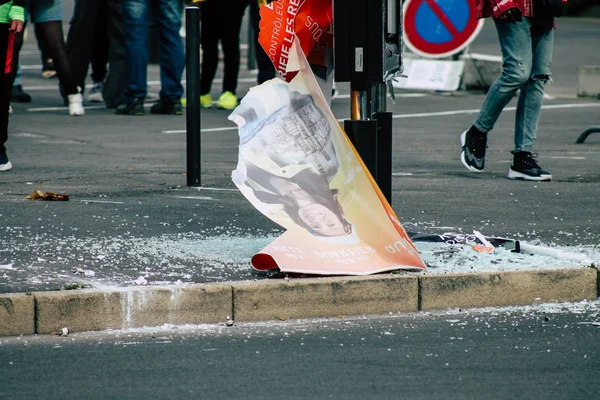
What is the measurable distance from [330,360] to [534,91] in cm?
434

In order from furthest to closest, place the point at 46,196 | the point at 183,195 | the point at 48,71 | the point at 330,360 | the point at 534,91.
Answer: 1. the point at 48,71
2. the point at 534,91
3. the point at 183,195
4. the point at 46,196
5. the point at 330,360

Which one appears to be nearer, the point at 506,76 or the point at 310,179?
the point at 310,179

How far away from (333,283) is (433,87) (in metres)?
10.6

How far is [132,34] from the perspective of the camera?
1277 centimetres

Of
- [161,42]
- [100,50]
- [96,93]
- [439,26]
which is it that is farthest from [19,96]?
[439,26]

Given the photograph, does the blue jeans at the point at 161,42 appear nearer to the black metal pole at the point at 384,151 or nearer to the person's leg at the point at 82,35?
the person's leg at the point at 82,35

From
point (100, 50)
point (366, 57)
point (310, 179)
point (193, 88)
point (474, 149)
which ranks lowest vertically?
point (474, 149)

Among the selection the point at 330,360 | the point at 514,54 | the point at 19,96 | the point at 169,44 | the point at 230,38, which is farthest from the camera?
the point at 19,96

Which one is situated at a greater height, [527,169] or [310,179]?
[310,179]

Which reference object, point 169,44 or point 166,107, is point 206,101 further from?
point 169,44

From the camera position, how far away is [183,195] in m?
7.98

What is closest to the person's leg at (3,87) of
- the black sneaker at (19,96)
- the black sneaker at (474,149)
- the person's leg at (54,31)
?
the person's leg at (54,31)

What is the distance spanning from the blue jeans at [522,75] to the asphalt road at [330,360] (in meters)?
3.15

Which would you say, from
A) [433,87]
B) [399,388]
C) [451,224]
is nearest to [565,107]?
[433,87]
